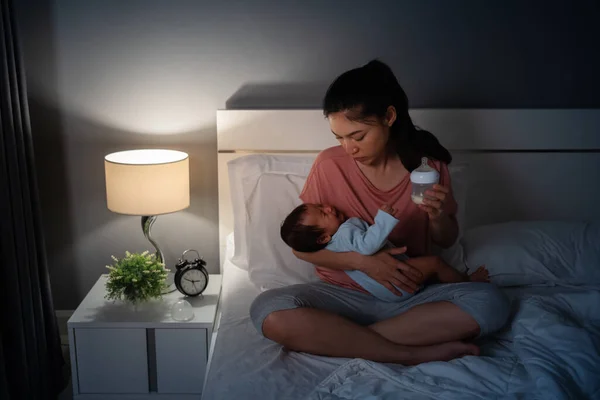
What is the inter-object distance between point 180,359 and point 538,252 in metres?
1.40

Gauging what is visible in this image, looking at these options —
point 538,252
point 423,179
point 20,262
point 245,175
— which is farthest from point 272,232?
point 538,252

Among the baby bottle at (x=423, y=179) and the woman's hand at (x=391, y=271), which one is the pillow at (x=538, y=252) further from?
the baby bottle at (x=423, y=179)

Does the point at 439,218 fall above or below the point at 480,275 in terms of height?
above

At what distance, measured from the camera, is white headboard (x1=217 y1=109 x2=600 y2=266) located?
2.60 m

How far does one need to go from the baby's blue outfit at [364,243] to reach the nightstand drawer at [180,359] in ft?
2.16

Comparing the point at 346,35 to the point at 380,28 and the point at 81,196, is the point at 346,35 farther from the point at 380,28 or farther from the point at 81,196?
the point at 81,196

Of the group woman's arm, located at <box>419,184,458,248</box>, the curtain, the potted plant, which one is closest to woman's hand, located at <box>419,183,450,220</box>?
woman's arm, located at <box>419,184,458,248</box>

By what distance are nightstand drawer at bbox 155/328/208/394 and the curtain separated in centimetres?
45

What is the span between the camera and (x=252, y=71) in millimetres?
2633

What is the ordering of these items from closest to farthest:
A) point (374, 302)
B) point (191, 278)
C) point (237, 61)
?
1. point (374, 302)
2. point (191, 278)
3. point (237, 61)

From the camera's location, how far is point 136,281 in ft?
7.64

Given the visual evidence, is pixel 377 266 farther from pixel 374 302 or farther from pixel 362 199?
pixel 362 199

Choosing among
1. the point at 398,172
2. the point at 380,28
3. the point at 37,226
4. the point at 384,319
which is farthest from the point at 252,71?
the point at 384,319

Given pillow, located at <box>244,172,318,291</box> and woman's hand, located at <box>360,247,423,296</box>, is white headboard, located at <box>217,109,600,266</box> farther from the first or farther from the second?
woman's hand, located at <box>360,247,423,296</box>
